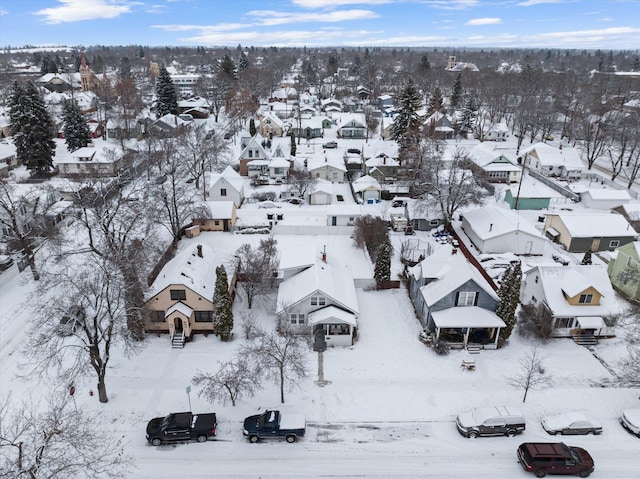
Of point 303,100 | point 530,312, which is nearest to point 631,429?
point 530,312

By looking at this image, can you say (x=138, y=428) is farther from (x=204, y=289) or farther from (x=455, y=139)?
(x=455, y=139)

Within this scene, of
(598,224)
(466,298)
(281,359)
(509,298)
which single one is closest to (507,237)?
(598,224)

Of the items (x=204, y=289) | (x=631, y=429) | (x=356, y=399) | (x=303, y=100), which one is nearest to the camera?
(x=631, y=429)

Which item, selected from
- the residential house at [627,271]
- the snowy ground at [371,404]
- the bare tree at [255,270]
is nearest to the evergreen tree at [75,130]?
the snowy ground at [371,404]

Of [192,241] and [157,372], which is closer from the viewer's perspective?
[157,372]

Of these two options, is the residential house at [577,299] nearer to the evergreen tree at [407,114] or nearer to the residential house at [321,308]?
the residential house at [321,308]

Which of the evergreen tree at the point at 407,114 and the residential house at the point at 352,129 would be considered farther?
the residential house at the point at 352,129

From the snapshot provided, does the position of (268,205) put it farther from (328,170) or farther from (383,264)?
(383,264)
